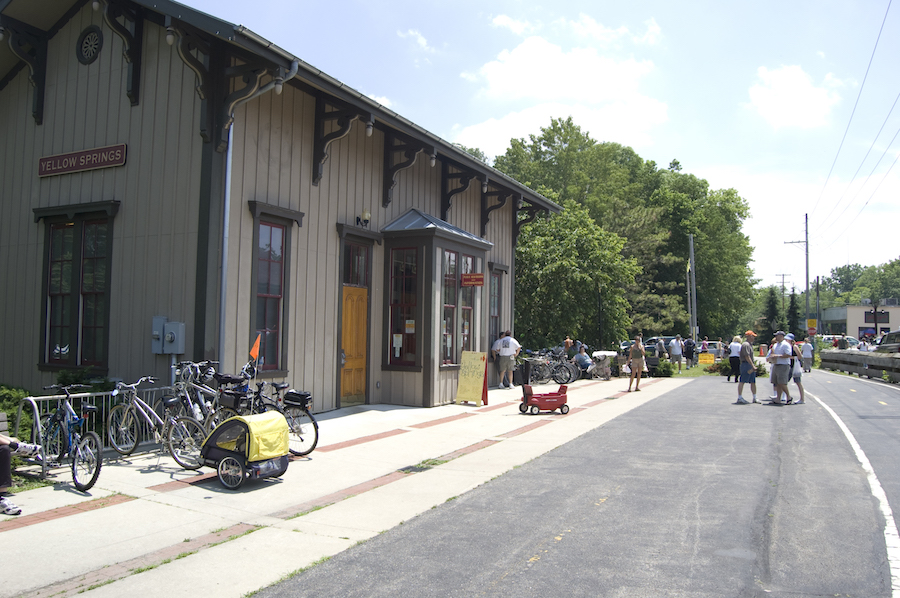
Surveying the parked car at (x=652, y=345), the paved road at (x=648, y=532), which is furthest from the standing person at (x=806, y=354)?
the paved road at (x=648, y=532)

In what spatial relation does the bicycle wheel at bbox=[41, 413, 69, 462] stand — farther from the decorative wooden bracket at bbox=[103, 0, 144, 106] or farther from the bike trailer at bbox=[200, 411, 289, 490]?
the decorative wooden bracket at bbox=[103, 0, 144, 106]

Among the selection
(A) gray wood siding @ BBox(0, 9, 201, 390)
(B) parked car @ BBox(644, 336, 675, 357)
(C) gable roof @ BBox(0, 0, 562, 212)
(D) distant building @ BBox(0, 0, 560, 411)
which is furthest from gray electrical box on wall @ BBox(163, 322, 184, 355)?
(B) parked car @ BBox(644, 336, 675, 357)

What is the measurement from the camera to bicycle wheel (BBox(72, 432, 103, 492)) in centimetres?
671

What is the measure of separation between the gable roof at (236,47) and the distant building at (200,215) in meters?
0.04

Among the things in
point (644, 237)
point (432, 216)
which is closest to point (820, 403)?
point (432, 216)

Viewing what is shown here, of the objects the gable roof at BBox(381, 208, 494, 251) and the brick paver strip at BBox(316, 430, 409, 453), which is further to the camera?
the gable roof at BBox(381, 208, 494, 251)

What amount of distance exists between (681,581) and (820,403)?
541 inches

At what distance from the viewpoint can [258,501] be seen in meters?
6.68

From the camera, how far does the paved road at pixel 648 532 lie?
447 cm

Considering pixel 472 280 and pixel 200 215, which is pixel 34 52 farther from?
pixel 472 280

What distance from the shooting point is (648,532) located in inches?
220

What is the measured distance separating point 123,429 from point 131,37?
6.42 metres

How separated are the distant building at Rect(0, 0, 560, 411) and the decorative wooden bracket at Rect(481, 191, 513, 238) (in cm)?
445

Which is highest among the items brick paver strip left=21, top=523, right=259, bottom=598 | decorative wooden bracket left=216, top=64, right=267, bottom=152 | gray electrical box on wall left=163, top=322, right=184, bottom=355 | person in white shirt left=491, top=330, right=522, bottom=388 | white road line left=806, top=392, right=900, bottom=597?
decorative wooden bracket left=216, top=64, right=267, bottom=152
